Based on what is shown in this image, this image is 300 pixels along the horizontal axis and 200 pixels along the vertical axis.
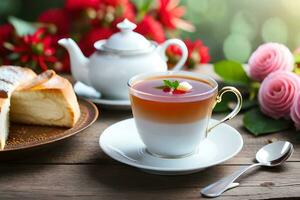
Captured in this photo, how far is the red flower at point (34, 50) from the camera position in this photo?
1631 millimetres

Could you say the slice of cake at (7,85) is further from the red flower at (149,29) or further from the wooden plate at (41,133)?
the red flower at (149,29)

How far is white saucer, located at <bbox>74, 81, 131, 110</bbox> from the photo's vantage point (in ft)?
4.57

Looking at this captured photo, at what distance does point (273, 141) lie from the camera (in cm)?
121

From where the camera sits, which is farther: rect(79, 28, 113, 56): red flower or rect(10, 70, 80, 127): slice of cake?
rect(79, 28, 113, 56): red flower

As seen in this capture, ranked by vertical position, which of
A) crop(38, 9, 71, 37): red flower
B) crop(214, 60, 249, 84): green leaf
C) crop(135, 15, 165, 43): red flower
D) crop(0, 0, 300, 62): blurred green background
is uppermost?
crop(135, 15, 165, 43): red flower

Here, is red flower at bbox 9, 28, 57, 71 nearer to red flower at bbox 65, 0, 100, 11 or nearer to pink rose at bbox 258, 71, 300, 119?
red flower at bbox 65, 0, 100, 11

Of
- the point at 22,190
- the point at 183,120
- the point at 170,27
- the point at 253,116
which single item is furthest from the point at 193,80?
the point at 170,27

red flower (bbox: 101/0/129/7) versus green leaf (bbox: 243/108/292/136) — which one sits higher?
red flower (bbox: 101/0/129/7)

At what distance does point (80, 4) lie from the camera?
5.64 ft

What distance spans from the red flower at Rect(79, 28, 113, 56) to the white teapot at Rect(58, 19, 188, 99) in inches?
7.6

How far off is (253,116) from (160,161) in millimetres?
365

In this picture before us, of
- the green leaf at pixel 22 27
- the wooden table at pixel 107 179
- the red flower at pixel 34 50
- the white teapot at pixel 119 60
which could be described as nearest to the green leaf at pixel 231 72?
the white teapot at pixel 119 60

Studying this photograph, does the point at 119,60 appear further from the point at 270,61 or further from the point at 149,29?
the point at 270,61

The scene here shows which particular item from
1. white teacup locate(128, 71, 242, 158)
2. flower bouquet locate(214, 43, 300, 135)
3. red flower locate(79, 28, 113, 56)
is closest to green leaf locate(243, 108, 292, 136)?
flower bouquet locate(214, 43, 300, 135)
